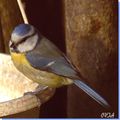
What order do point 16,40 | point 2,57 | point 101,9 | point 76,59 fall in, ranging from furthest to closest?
point 76,59, point 101,9, point 2,57, point 16,40

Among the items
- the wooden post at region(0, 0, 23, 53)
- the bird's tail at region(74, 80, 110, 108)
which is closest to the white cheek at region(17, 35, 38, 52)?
the bird's tail at region(74, 80, 110, 108)

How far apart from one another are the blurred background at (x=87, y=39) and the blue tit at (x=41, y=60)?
53 cm

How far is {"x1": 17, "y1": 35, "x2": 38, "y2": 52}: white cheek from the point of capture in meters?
1.51

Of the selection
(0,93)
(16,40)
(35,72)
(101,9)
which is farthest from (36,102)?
(101,9)

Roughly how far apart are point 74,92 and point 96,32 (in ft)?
1.05

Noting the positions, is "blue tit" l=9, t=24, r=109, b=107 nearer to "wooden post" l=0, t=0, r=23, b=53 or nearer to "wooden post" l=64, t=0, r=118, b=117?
"wooden post" l=64, t=0, r=118, b=117

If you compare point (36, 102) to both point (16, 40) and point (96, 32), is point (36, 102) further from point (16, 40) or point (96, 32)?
point (96, 32)

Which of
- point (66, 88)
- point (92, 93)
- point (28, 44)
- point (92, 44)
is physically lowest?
point (66, 88)

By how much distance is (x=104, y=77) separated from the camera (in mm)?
2391

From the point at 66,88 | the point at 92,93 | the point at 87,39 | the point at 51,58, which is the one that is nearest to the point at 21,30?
the point at 51,58

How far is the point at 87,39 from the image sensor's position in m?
2.29

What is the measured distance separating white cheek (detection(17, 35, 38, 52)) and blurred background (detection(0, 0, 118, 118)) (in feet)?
1.94

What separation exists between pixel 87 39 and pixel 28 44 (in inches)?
31.5

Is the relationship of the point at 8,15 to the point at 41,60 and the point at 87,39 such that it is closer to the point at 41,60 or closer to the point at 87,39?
the point at 87,39
